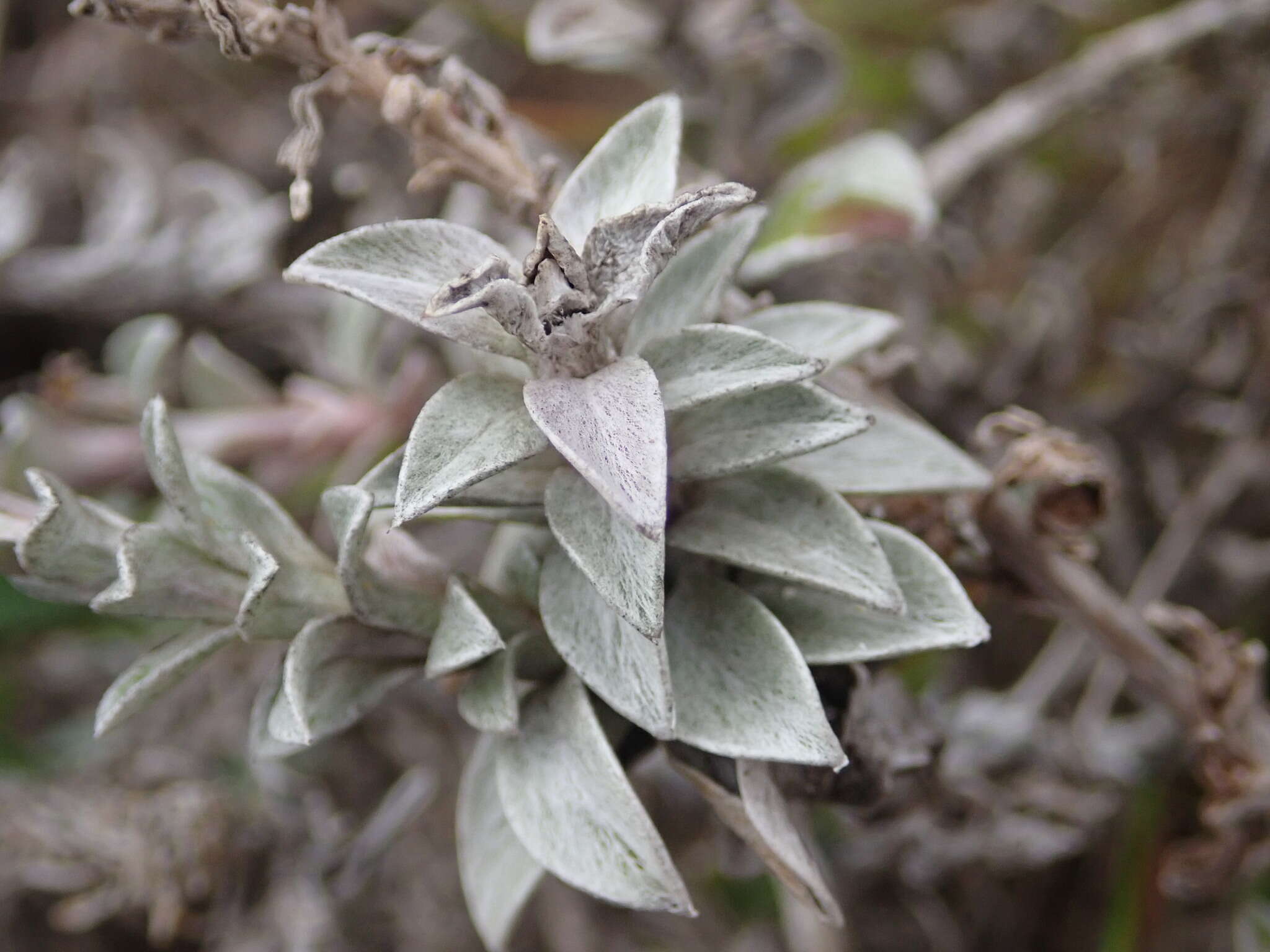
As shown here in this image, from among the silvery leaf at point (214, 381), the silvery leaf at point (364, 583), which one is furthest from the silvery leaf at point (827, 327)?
the silvery leaf at point (214, 381)

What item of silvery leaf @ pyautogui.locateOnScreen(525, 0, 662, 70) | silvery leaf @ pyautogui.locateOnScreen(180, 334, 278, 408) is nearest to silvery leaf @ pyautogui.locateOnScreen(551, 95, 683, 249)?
silvery leaf @ pyautogui.locateOnScreen(525, 0, 662, 70)

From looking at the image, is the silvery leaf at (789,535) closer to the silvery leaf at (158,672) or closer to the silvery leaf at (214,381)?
the silvery leaf at (158,672)

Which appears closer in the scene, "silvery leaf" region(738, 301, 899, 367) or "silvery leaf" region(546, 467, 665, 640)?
"silvery leaf" region(546, 467, 665, 640)

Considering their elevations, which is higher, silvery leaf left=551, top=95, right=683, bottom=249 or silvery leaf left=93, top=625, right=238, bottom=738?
silvery leaf left=551, top=95, right=683, bottom=249

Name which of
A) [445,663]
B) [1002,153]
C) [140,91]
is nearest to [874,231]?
[1002,153]

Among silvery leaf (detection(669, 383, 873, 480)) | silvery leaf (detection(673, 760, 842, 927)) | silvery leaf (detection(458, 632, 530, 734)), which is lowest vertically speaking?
silvery leaf (detection(673, 760, 842, 927))

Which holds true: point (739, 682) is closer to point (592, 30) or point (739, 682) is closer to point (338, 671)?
point (338, 671)

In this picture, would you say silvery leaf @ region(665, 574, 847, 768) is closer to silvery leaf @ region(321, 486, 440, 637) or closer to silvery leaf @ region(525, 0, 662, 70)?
silvery leaf @ region(321, 486, 440, 637)
